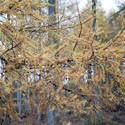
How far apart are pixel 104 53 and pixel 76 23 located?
3.59 feet

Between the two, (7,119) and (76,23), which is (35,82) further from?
(76,23)

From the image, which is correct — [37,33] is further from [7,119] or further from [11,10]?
[7,119]

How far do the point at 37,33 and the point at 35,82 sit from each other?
3.96ft

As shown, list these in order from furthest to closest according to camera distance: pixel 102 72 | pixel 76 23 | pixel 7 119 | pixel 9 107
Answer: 1. pixel 76 23
2. pixel 7 119
3. pixel 102 72
4. pixel 9 107

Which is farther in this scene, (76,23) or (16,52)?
(76,23)

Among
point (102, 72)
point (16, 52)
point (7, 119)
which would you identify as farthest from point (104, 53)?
point (7, 119)

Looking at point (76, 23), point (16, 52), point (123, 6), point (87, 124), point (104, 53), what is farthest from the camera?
point (87, 124)

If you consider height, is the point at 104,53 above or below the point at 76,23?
below

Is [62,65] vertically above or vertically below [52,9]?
below

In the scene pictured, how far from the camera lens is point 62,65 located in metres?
2.37

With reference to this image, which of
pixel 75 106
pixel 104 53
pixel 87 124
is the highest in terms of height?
pixel 104 53

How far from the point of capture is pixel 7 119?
276 cm

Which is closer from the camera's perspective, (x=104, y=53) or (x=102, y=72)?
(x=104, y=53)

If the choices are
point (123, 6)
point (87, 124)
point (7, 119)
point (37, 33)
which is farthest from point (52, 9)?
point (87, 124)
